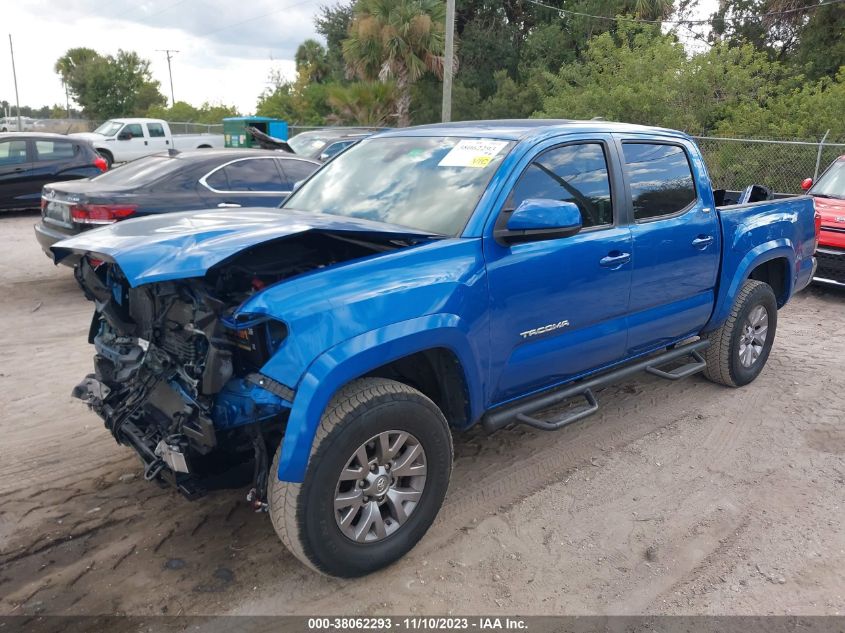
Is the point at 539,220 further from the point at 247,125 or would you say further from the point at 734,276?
the point at 247,125

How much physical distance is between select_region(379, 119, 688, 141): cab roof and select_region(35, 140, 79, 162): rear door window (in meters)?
10.5

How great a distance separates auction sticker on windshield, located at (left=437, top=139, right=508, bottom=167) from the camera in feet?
12.2

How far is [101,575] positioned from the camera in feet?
10.2

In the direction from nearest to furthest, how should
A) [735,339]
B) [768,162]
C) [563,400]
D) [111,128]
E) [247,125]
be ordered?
[563,400] → [735,339] → [768,162] → [111,128] → [247,125]

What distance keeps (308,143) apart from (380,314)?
44.8 feet

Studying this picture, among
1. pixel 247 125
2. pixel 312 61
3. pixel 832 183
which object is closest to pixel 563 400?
pixel 832 183

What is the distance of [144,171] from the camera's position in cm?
799

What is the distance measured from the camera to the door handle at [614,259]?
393cm

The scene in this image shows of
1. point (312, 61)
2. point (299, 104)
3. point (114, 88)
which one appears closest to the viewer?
point (299, 104)

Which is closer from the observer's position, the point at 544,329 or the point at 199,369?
the point at 199,369

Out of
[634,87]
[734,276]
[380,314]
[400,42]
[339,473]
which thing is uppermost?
[400,42]

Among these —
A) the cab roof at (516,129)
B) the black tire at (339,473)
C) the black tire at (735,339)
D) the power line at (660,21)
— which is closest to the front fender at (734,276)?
the black tire at (735,339)

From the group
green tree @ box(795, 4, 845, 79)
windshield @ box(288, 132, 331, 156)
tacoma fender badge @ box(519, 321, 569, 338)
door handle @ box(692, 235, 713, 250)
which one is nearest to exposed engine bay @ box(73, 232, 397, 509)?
tacoma fender badge @ box(519, 321, 569, 338)

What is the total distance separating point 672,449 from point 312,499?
2.71 metres
